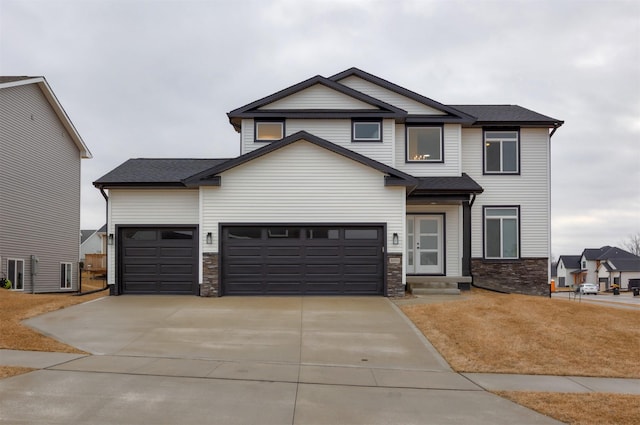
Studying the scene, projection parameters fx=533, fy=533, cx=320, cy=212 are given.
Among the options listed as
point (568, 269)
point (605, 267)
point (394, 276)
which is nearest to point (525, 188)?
point (394, 276)

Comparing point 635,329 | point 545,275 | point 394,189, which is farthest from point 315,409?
point 545,275

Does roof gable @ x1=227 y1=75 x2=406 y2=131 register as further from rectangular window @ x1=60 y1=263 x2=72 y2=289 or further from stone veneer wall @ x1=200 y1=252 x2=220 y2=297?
rectangular window @ x1=60 y1=263 x2=72 y2=289

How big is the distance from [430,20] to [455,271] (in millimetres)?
9324

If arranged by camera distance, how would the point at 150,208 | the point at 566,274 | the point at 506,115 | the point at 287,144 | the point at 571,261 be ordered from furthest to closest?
1. the point at 566,274
2. the point at 571,261
3. the point at 506,115
4. the point at 150,208
5. the point at 287,144

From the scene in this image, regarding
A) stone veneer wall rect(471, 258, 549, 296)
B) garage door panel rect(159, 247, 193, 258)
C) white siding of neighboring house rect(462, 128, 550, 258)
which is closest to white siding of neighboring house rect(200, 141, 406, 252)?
garage door panel rect(159, 247, 193, 258)

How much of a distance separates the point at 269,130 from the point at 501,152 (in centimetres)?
907

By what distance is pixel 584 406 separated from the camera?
742cm

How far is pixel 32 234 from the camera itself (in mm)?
22750

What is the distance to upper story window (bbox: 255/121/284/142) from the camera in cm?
1986

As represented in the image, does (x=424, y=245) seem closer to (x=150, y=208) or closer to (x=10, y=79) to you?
(x=150, y=208)

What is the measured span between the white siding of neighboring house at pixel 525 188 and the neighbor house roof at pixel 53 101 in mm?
17629

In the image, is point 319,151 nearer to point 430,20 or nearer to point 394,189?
point 394,189

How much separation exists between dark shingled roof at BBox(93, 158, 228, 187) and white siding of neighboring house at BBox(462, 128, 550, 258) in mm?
10062

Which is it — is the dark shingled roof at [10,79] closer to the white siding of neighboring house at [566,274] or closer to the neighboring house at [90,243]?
the neighboring house at [90,243]
